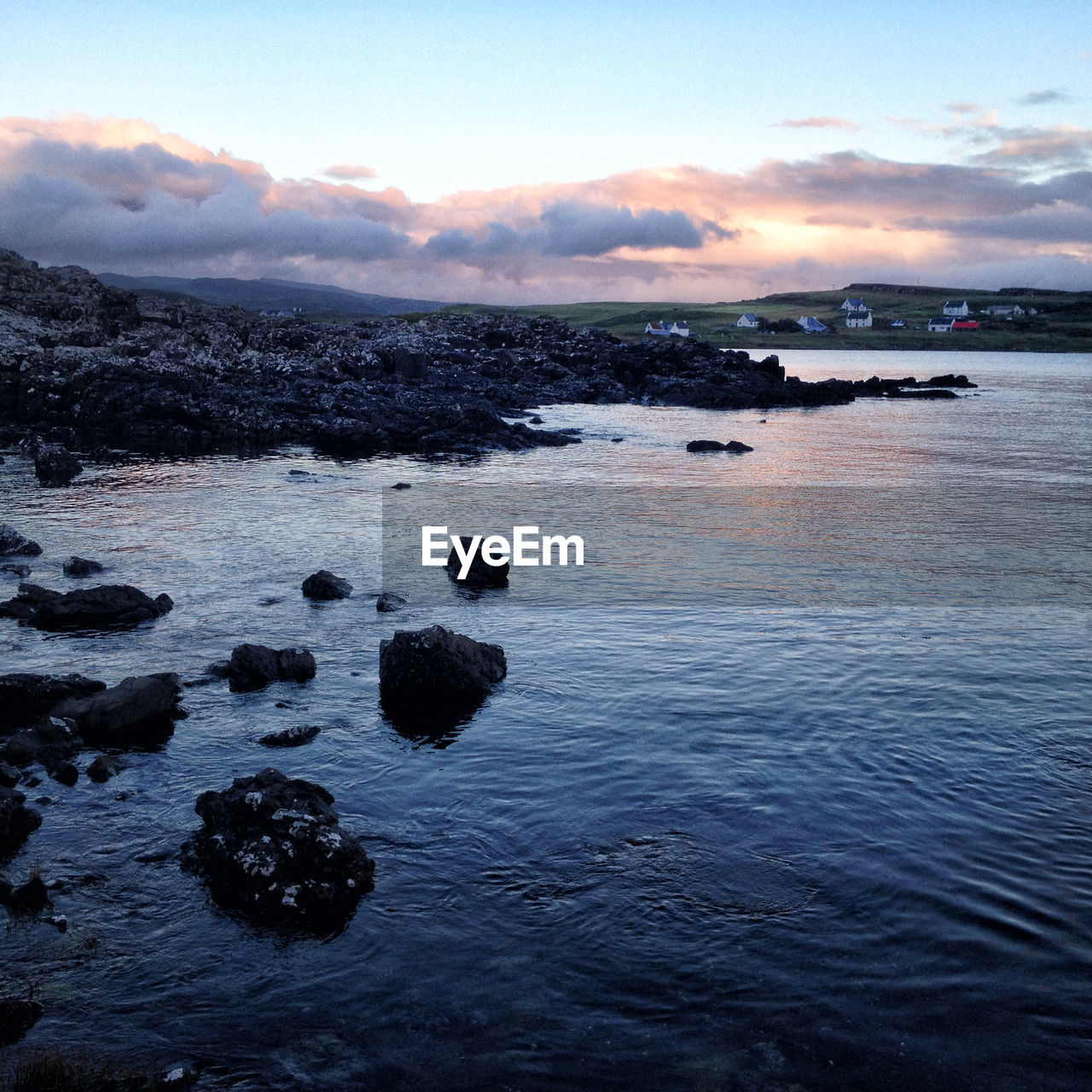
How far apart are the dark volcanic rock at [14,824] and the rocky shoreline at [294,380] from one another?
3784cm

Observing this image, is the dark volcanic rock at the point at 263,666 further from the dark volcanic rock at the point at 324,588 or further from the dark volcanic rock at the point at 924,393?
the dark volcanic rock at the point at 924,393

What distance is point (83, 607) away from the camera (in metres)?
24.4

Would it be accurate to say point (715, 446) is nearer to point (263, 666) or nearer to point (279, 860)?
point (263, 666)

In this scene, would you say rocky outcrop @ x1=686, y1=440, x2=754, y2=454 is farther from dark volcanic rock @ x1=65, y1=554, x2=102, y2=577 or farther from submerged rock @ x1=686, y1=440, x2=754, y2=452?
dark volcanic rock @ x1=65, y1=554, x2=102, y2=577

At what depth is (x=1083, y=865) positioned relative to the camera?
1391cm

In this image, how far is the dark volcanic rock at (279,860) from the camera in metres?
12.8

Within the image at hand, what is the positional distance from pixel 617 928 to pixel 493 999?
198cm

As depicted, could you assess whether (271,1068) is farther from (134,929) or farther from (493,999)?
(134,929)

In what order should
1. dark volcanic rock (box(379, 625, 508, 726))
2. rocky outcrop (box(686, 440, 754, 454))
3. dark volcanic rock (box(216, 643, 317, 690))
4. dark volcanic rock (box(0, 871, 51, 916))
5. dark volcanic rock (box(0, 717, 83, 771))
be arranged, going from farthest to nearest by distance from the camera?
rocky outcrop (box(686, 440, 754, 454))
dark volcanic rock (box(216, 643, 317, 690))
dark volcanic rock (box(379, 625, 508, 726))
dark volcanic rock (box(0, 717, 83, 771))
dark volcanic rock (box(0, 871, 51, 916))

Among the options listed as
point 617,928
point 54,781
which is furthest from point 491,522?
Answer: point 617,928

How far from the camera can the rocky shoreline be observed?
219 feet

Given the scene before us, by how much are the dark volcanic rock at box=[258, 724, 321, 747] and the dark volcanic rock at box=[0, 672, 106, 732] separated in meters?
3.86

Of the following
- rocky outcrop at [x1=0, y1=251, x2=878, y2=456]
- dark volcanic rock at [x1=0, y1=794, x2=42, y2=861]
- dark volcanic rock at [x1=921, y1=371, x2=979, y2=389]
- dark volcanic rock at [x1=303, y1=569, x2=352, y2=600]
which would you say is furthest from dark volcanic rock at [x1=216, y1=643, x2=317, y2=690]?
dark volcanic rock at [x1=921, y1=371, x2=979, y2=389]

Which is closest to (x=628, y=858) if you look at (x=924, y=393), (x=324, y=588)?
(x=324, y=588)
